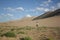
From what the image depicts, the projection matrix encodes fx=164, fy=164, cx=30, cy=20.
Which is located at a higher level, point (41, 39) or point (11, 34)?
point (11, 34)

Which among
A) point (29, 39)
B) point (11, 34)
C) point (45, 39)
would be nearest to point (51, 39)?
point (45, 39)

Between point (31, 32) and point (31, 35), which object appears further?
point (31, 32)

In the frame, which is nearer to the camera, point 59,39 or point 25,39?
point 25,39

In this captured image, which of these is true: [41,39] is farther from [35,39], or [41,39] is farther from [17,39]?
[17,39]

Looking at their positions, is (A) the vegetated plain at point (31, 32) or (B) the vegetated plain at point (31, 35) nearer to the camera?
(B) the vegetated plain at point (31, 35)

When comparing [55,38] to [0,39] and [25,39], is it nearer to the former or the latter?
[25,39]

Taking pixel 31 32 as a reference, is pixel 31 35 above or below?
below

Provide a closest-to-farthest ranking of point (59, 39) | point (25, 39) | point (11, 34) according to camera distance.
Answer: point (25, 39)
point (59, 39)
point (11, 34)

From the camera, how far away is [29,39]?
1642 cm

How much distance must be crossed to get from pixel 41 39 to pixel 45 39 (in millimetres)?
472

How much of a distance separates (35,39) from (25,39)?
4.85ft

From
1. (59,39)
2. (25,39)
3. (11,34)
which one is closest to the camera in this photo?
(25,39)

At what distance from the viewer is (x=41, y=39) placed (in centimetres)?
1731

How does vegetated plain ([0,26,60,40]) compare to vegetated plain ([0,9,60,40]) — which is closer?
vegetated plain ([0,26,60,40])
